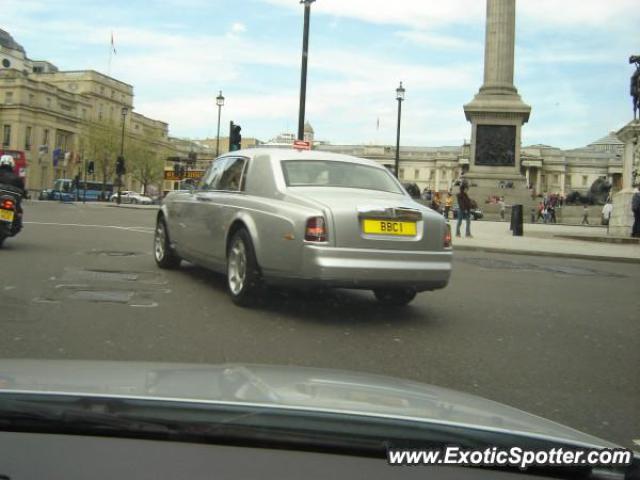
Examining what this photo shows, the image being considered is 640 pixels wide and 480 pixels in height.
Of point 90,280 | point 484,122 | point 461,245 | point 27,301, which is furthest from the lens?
point 484,122

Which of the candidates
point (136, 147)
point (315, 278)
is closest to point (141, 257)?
point (315, 278)

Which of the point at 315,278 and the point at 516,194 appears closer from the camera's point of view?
the point at 315,278

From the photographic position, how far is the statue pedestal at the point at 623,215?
961 inches

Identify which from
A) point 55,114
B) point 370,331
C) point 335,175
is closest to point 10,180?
point 335,175

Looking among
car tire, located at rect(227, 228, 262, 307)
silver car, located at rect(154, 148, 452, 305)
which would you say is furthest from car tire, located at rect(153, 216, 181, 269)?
car tire, located at rect(227, 228, 262, 307)

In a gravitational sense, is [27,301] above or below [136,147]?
below

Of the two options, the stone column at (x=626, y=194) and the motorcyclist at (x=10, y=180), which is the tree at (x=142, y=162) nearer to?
the stone column at (x=626, y=194)

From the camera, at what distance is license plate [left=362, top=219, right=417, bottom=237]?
602 cm

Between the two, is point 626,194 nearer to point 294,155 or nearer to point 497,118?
point 497,118

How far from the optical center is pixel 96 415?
54.9 inches

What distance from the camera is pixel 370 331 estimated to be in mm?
5848

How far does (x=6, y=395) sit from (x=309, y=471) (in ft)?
2.20

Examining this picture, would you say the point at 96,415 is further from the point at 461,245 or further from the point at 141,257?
the point at 461,245

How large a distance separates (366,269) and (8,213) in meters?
7.54
